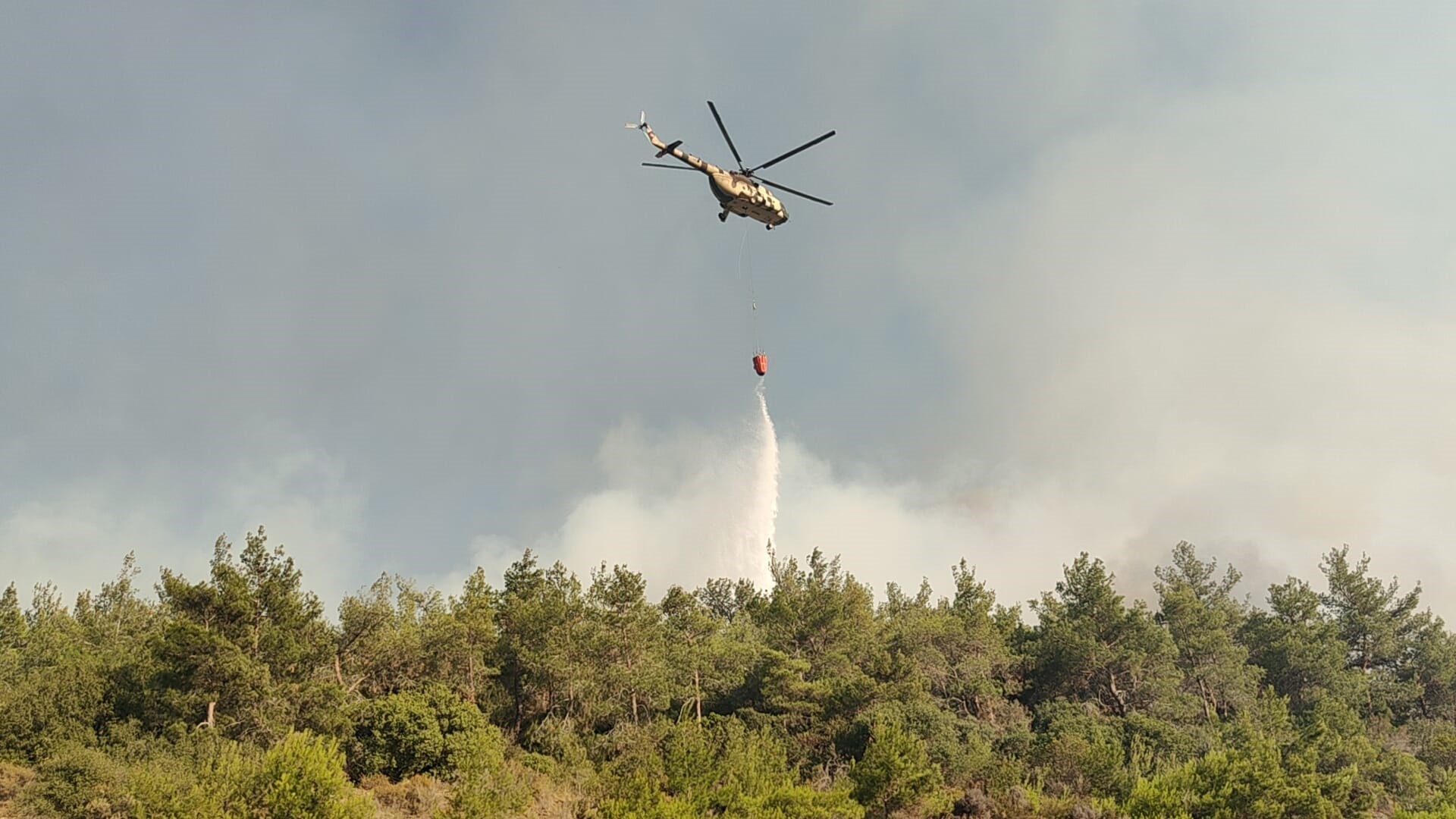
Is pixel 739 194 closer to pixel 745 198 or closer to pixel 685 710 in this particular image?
pixel 745 198

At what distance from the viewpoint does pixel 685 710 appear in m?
54.3

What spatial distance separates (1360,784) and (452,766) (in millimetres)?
55038

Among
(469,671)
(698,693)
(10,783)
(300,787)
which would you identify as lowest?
(300,787)

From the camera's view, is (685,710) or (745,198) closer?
(745,198)

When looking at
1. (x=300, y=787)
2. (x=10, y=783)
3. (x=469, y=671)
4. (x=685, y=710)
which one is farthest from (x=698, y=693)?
(x=10, y=783)

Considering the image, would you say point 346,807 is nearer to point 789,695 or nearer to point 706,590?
point 789,695

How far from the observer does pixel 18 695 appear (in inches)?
1799

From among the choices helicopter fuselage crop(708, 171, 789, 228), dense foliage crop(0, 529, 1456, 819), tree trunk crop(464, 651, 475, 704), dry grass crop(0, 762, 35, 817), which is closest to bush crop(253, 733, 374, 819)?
dense foliage crop(0, 529, 1456, 819)

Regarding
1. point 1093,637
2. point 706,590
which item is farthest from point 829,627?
point 706,590

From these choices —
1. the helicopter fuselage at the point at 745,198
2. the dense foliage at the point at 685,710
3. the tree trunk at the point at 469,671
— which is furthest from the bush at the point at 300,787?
the helicopter fuselage at the point at 745,198

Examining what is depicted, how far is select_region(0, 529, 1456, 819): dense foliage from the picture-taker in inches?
1559

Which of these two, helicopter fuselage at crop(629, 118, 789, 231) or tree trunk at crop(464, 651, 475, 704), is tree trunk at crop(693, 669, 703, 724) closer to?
tree trunk at crop(464, 651, 475, 704)

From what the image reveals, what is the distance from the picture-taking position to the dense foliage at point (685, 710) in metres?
39.6

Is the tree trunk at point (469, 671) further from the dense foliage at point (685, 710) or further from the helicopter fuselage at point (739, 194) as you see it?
the helicopter fuselage at point (739, 194)
